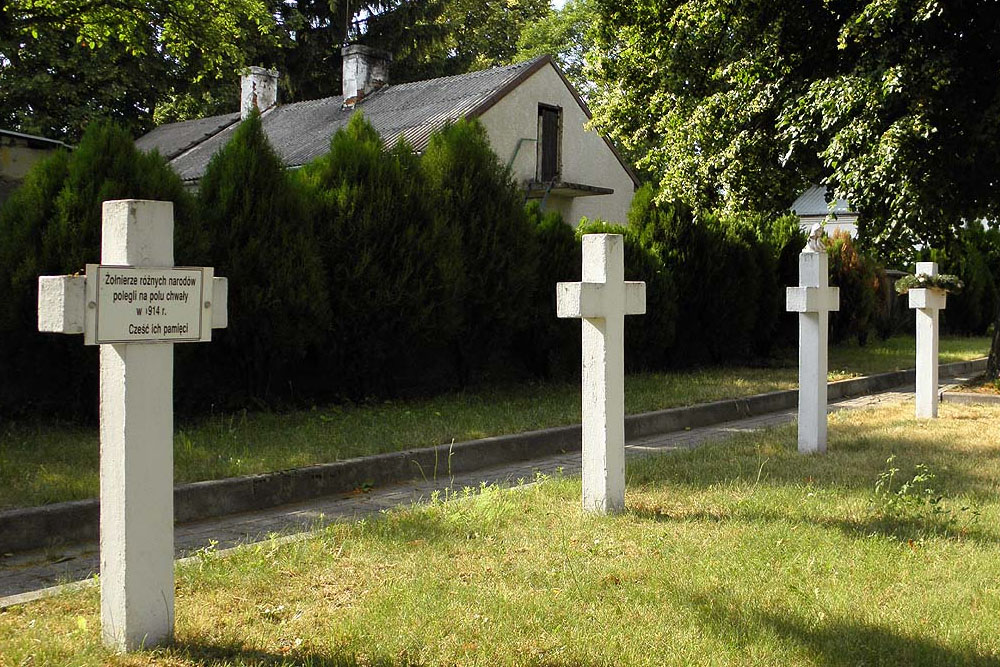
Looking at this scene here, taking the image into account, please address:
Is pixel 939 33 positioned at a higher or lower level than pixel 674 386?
higher

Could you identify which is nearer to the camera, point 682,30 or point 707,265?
point 682,30

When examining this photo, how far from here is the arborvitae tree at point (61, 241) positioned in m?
9.02

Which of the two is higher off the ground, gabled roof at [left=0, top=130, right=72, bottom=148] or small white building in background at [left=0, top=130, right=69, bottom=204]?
gabled roof at [left=0, top=130, right=72, bottom=148]

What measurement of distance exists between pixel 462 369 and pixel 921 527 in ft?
25.6

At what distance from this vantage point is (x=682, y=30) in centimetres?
1477

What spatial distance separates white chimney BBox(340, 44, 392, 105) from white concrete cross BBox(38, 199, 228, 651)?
2449cm

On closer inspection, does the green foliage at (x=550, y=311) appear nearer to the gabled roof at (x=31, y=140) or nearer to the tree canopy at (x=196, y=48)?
the gabled roof at (x=31, y=140)

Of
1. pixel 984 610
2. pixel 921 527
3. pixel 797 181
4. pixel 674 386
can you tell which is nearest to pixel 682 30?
pixel 797 181

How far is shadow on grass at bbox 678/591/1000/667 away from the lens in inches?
148

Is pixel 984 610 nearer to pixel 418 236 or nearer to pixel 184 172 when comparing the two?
pixel 418 236

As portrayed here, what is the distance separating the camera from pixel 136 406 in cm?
375

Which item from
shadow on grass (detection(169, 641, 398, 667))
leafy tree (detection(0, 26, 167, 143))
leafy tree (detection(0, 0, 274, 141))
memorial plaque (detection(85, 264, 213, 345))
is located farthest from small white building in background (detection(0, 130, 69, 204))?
leafy tree (detection(0, 26, 167, 143))

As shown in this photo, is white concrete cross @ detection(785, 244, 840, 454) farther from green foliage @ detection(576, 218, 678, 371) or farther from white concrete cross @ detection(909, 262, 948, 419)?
green foliage @ detection(576, 218, 678, 371)

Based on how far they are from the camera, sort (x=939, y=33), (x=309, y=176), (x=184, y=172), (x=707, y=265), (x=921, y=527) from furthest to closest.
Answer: (x=184, y=172), (x=707, y=265), (x=939, y=33), (x=309, y=176), (x=921, y=527)
